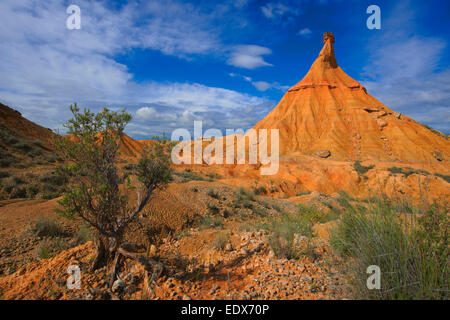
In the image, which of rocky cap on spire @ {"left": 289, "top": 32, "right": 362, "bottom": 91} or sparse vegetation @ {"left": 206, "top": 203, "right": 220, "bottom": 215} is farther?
rocky cap on spire @ {"left": 289, "top": 32, "right": 362, "bottom": 91}

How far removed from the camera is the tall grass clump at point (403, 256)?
213cm

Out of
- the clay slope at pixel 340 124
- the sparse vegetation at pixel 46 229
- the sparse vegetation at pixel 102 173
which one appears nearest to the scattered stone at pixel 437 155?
the clay slope at pixel 340 124

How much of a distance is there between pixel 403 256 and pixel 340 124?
119ft

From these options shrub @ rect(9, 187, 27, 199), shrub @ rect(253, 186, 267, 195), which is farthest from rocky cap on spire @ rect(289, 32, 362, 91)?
shrub @ rect(9, 187, 27, 199)

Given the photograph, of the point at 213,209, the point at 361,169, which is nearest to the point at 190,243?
the point at 213,209

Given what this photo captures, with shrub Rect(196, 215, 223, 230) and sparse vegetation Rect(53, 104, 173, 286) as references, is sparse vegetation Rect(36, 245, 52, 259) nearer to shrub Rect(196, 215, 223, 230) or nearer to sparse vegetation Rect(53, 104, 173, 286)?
sparse vegetation Rect(53, 104, 173, 286)

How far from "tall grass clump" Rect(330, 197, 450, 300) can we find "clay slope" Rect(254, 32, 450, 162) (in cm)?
2797

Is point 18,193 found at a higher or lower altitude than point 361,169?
lower

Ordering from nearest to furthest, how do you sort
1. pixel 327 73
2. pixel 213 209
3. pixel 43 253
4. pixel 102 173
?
pixel 102 173, pixel 43 253, pixel 213 209, pixel 327 73

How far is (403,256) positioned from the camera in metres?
2.31

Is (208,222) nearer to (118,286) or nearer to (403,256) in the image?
(118,286)

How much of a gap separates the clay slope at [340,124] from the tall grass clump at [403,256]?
28.0 metres

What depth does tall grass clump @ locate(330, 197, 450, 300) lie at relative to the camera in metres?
2.13
